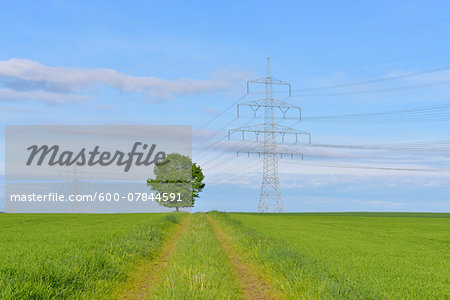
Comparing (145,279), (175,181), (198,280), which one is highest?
(175,181)

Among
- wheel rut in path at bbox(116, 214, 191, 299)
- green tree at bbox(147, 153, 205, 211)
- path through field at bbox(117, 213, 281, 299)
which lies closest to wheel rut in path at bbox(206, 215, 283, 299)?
path through field at bbox(117, 213, 281, 299)

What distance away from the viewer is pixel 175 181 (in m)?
81.9

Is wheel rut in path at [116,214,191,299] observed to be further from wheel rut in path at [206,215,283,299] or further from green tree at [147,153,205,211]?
green tree at [147,153,205,211]

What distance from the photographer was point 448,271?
1434cm

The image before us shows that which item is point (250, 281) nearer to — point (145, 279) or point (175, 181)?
point (145, 279)

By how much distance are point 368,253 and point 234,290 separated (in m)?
10.5

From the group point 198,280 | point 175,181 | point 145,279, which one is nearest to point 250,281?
point 198,280

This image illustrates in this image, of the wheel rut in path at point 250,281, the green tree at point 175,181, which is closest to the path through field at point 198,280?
the wheel rut in path at point 250,281

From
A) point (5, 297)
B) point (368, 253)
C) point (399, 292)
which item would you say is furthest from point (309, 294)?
point (368, 253)

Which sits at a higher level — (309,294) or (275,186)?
(275,186)

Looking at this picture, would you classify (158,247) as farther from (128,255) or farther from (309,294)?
(309,294)

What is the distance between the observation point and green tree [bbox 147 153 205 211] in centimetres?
8044

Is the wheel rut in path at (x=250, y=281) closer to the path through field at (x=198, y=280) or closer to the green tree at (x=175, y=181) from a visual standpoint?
the path through field at (x=198, y=280)

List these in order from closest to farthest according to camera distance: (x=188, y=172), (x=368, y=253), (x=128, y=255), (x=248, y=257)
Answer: (x=128, y=255)
(x=248, y=257)
(x=368, y=253)
(x=188, y=172)
